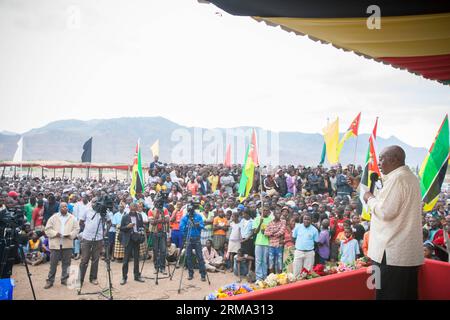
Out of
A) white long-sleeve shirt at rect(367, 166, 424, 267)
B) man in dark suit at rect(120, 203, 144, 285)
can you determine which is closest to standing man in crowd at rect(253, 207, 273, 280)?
man in dark suit at rect(120, 203, 144, 285)

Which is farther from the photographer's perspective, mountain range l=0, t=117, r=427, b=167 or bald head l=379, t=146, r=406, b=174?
mountain range l=0, t=117, r=427, b=167

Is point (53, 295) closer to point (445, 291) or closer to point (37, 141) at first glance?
point (445, 291)

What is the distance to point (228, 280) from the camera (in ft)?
27.8

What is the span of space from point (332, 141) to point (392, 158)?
1070 centimetres

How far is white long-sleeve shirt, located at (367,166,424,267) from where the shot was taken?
8.70 feet

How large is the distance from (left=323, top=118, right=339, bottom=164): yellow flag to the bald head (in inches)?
399

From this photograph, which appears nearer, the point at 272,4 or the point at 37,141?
the point at 272,4

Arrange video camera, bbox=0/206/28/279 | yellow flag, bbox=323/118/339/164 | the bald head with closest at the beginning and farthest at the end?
the bald head → video camera, bbox=0/206/28/279 → yellow flag, bbox=323/118/339/164

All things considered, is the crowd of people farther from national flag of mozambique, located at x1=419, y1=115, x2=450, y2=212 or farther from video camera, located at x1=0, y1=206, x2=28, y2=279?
video camera, located at x1=0, y1=206, x2=28, y2=279

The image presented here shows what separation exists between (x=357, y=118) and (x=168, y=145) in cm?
10897

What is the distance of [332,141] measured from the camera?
13.1 m

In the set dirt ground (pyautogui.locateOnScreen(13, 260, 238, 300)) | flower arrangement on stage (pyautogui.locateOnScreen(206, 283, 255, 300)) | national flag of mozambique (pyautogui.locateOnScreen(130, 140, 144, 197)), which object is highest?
national flag of mozambique (pyautogui.locateOnScreen(130, 140, 144, 197))

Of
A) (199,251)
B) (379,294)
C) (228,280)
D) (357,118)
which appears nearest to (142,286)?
(199,251)

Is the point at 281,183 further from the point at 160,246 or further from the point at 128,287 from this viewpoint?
the point at 128,287
